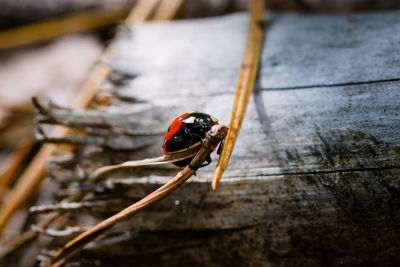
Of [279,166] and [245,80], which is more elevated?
[245,80]

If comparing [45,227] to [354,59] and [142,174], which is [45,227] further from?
[354,59]

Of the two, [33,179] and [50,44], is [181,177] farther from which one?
[50,44]

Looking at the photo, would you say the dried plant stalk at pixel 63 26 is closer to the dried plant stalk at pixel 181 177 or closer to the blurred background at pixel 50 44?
the blurred background at pixel 50 44

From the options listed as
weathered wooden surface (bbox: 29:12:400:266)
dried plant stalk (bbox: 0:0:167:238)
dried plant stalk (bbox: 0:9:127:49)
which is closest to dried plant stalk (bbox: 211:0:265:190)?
weathered wooden surface (bbox: 29:12:400:266)

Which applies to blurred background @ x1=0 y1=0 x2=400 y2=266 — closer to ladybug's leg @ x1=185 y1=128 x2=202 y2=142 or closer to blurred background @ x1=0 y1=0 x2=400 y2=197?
blurred background @ x1=0 y1=0 x2=400 y2=197

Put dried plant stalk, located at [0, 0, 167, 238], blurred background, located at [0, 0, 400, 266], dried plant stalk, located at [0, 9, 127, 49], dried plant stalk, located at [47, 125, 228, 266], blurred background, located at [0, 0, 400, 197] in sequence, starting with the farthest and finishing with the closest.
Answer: dried plant stalk, located at [0, 9, 127, 49] → blurred background, located at [0, 0, 400, 197] → blurred background, located at [0, 0, 400, 266] → dried plant stalk, located at [0, 0, 167, 238] → dried plant stalk, located at [47, 125, 228, 266]

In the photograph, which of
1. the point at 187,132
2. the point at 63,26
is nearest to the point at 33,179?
the point at 187,132

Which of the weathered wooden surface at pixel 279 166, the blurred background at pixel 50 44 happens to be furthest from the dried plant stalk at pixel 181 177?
the blurred background at pixel 50 44
